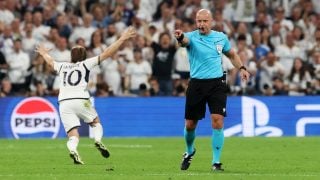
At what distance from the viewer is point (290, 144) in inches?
927

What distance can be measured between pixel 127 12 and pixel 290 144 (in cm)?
926

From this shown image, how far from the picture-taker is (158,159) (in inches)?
739

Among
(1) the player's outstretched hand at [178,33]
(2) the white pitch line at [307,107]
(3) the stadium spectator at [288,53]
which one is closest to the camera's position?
(1) the player's outstretched hand at [178,33]

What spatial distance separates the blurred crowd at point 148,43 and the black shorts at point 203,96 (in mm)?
12697

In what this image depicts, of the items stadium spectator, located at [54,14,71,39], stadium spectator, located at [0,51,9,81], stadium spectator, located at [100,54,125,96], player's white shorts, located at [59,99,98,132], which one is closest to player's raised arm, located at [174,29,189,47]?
player's white shorts, located at [59,99,98,132]

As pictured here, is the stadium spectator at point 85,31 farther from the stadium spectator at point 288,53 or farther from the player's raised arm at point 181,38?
the player's raised arm at point 181,38

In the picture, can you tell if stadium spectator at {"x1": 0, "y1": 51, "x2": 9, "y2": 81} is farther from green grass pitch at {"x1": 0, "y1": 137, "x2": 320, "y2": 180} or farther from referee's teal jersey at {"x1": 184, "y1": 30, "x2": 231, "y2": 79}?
referee's teal jersey at {"x1": 184, "y1": 30, "x2": 231, "y2": 79}

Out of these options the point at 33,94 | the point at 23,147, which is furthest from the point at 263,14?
the point at 23,147

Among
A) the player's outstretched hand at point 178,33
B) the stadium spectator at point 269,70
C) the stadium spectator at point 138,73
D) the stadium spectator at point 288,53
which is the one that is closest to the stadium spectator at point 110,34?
the stadium spectator at point 138,73

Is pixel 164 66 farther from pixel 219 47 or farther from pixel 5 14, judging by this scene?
pixel 219 47

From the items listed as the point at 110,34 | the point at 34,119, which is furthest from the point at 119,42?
the point at 110,34

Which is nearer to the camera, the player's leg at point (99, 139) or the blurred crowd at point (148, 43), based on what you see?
the player's leg at point (99, 139)

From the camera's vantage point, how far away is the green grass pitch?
14.8 meters

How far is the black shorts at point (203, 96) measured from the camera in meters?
15.6
